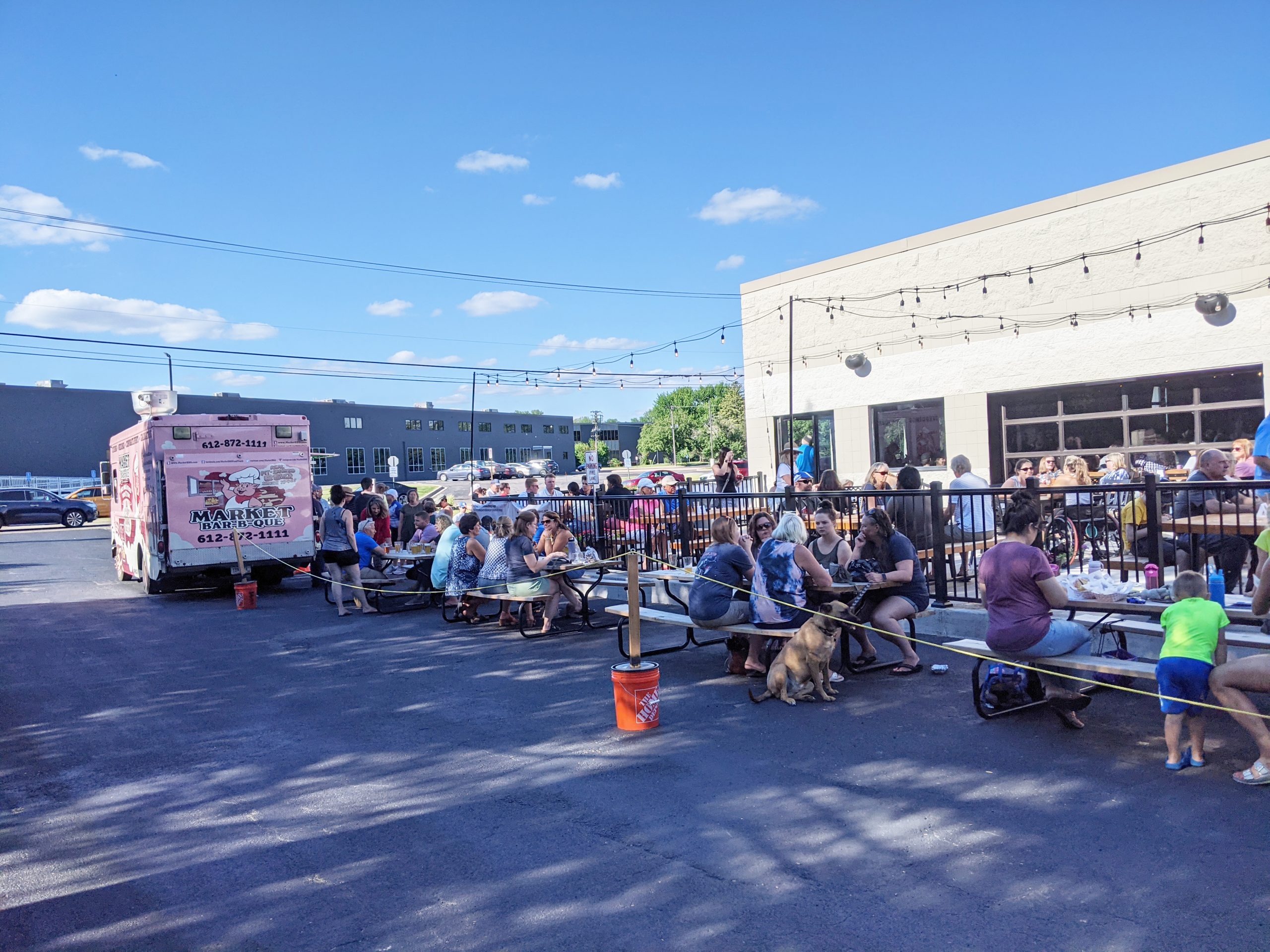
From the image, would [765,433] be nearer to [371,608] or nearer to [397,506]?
[397,506]

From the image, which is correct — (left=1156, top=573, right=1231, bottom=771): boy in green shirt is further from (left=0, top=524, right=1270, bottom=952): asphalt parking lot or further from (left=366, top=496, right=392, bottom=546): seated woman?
(left=366, top=496, right=392, bottom=546): seated woman

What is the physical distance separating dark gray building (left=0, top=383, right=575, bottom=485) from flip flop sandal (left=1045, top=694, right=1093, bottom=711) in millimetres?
38512

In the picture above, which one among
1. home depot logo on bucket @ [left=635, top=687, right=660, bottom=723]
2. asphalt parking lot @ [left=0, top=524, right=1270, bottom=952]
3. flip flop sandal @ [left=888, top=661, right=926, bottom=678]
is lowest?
asphalt parking lot @ [left=0, top=524, right=1270, bottom=952]

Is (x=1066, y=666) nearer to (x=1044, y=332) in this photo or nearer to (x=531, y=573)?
(x=531, y=573)

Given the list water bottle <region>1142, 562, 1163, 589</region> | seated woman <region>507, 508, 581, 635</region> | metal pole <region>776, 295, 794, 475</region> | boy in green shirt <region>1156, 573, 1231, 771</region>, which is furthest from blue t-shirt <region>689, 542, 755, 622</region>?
metal pole <region>776, 295, 794, 475</region>

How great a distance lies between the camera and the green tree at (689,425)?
8969cm

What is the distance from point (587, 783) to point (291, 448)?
11.8 m

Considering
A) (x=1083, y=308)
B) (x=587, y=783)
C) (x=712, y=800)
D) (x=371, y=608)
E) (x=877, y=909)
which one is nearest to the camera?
(x=877, y=909)

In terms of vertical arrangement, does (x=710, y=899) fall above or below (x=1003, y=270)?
below

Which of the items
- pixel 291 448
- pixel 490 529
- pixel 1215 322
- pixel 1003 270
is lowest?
pixel 490 529

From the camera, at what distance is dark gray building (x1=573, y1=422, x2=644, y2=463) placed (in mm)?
112812

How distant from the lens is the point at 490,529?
43.2 feet

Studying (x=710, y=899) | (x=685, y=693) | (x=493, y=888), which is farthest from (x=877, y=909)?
(x=685, y=693)

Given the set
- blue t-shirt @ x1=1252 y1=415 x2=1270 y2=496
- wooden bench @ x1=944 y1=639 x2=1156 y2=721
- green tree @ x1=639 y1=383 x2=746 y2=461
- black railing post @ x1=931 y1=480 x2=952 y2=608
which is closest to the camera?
wooden bench @ x1=944 y1=639 x2=1156 y2=721
